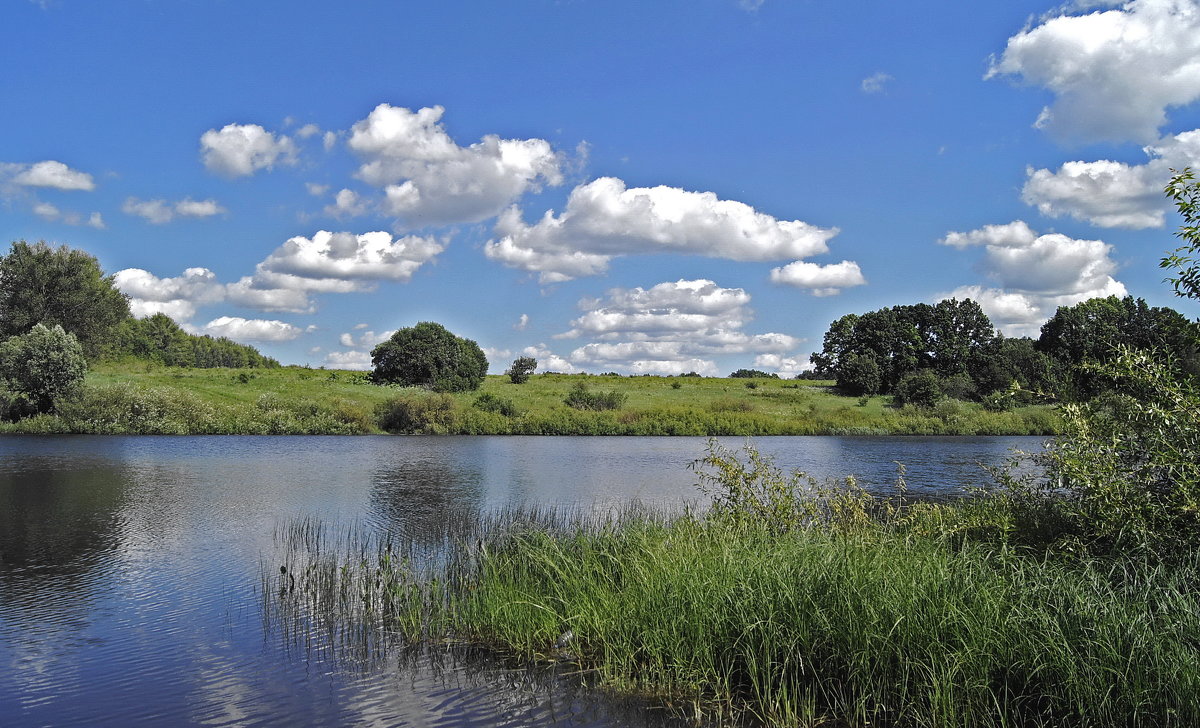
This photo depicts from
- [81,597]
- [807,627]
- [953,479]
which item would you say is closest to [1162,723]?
[807,627]

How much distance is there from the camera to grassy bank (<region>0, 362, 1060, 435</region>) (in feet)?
165

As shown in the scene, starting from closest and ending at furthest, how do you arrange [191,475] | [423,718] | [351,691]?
[423,718] → [351,691] → [191,475]

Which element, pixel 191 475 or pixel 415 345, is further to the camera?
pixel 415 345

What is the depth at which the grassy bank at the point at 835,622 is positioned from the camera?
6.23m

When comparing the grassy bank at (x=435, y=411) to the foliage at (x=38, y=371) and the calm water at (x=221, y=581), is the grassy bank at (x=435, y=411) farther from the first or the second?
the calm water at (x=221, y=581)

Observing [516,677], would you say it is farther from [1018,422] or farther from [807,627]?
[1018,422]

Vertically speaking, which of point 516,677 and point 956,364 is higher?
point 956,364

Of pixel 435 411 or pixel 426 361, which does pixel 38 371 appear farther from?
pixel 426 361

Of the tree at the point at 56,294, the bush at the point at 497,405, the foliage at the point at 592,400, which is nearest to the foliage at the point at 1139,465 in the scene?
the bush at the point at 497,405

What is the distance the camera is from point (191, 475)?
2745cm

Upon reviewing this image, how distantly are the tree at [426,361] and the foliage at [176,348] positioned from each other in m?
39.4

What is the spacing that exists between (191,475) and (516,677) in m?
23.3

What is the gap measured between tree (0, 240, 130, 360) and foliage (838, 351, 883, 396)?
67538 mm

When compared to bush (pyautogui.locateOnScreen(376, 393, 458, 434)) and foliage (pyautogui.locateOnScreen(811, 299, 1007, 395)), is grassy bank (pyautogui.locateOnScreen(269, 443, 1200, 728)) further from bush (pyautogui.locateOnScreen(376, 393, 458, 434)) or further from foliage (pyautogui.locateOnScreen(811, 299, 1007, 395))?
foliage (pyautogui.locateOnScreen(811, 299, 1007, 395))
